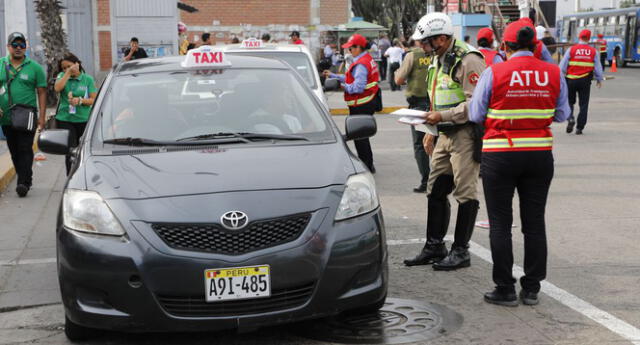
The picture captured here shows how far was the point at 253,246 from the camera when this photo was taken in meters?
4.49

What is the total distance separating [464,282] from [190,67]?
2469 millimetres

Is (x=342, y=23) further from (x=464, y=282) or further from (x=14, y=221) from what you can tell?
(x=464, y=282)

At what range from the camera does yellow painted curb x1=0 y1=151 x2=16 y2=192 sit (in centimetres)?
1096

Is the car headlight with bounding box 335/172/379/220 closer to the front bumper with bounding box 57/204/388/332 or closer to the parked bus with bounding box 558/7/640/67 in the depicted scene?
the front bumper with bounding box 57/204/388/332

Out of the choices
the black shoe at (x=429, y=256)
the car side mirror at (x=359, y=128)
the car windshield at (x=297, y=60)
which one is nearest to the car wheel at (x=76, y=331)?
the car side mirror at (x=359, y=128)

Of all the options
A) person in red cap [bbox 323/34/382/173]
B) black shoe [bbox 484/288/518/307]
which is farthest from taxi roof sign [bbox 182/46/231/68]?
person in red cap [bbox 323/34/382/173]

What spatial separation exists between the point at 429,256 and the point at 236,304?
254 centimetres

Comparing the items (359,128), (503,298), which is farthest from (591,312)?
(359,128)

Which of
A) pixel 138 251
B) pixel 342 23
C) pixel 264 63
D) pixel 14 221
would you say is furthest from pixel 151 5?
pixel 138 251

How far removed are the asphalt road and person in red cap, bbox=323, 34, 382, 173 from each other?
33.3 inches

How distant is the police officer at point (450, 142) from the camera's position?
20.7ft

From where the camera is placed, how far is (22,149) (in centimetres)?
1044

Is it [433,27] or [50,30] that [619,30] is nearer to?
[50,30]

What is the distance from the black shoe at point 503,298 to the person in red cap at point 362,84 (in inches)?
229
